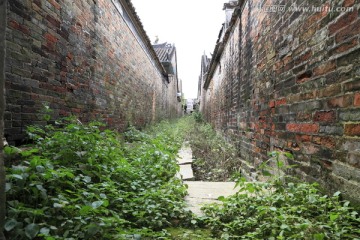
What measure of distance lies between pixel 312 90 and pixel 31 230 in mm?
2478

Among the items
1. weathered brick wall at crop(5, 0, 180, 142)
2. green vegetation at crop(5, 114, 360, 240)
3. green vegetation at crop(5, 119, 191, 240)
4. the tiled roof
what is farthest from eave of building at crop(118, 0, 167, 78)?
the tiled roof

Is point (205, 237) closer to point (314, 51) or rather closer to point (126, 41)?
point (314, 51)

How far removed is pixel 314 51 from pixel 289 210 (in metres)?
A: 1.47

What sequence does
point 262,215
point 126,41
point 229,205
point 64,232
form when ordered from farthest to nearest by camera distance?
point 126,41 < point 229,205 < point 262,215 < point 64,232

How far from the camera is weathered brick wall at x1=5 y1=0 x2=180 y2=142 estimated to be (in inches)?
110

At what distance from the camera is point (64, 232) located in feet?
5.02

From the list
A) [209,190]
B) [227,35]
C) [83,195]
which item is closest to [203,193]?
[209,190]

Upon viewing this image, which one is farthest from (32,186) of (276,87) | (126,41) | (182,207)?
(126,41)

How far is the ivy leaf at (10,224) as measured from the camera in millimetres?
1314

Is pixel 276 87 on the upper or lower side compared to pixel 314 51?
lower

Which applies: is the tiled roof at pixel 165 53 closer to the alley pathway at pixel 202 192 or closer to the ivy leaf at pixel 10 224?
the alley pathway at pixel 202 192

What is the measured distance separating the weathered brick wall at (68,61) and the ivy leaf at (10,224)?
1.69m

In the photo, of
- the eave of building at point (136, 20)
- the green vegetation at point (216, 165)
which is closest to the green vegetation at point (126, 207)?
the green vegetation at point (216, 165)

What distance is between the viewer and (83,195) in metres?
2.01
